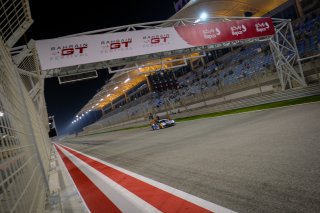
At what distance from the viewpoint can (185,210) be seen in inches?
138

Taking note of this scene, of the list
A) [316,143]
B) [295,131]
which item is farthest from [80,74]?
[316,143]

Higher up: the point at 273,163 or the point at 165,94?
the point at 165,94

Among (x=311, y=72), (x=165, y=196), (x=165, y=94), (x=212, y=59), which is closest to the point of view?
(x=165, y=196)

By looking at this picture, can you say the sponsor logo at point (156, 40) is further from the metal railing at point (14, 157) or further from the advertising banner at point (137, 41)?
the metal railing at point (14, 157)

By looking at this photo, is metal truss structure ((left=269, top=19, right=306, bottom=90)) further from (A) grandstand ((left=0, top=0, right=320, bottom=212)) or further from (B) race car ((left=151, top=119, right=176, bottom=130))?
(B) race car ((left=151, top=119, right=176, bottom=130))

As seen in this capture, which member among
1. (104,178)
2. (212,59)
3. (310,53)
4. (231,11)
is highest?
(231,11)

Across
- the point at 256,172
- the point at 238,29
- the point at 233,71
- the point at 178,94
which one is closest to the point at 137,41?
the point at 238,29

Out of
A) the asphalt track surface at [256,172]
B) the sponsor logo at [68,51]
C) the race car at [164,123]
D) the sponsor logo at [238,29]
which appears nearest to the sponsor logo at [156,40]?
the sponsor logo at [68,51]

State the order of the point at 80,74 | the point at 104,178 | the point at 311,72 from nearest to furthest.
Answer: the point at 104,178, the point at 80,74, the point at 311,72

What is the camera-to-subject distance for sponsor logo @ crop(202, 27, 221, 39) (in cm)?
1458

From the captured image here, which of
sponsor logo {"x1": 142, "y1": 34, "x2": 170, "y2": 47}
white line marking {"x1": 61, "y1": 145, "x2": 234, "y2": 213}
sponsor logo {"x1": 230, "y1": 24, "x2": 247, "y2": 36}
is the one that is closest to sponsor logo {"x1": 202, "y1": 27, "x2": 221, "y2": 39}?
sponsor logo {"x1": 230, "y1": 24, "x2": 247, "y2": 36}

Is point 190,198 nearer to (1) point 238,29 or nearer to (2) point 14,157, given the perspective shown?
(2) point 14,157

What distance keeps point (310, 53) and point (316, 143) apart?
17065 mm

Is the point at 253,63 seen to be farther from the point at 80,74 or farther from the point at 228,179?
the point at 228,179
